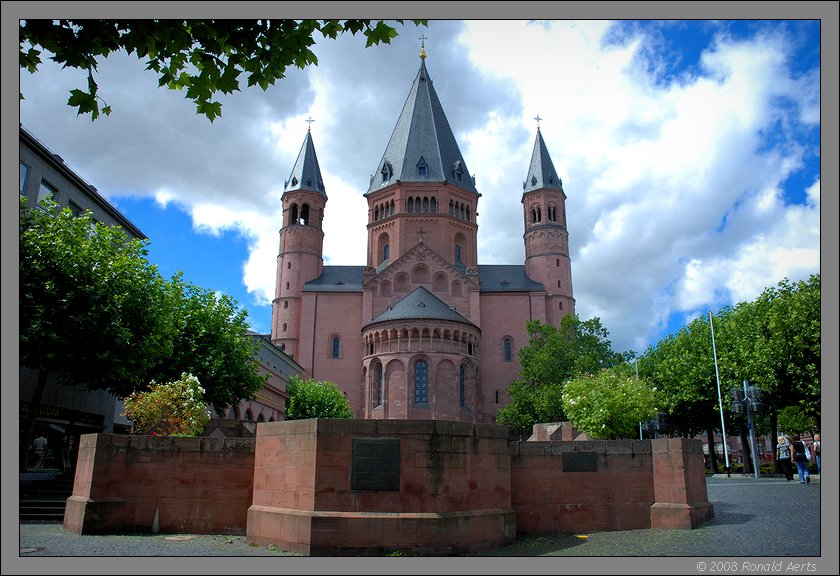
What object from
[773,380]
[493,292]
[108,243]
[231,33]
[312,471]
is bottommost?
[312,471]

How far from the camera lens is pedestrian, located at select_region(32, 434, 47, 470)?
25.7 m

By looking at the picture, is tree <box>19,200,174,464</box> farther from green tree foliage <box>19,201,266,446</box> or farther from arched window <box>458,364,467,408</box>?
arched window <box>458,364,467,408</box>

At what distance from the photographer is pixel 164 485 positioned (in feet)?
44.4

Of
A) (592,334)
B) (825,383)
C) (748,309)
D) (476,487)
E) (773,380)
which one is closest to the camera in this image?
(825,383)

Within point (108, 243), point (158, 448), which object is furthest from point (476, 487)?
point (108, 243)

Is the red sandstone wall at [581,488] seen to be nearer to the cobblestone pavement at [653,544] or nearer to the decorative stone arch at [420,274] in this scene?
the cobblestone pavement at [653,544]

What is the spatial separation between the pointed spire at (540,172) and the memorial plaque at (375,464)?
6570 centimetres

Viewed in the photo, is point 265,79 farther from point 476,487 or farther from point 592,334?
point 592,334

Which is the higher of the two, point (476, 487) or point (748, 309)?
point (748, 309)

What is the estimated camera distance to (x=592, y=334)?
56.2m

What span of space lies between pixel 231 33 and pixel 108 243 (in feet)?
55.1

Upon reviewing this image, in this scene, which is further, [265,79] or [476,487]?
[476,487]

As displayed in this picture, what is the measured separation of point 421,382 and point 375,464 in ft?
152

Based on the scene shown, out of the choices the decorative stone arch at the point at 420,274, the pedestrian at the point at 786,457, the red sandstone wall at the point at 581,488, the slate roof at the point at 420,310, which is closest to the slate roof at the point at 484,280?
the decorative stone arch at the point at 420,274
